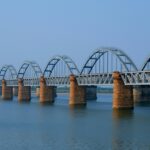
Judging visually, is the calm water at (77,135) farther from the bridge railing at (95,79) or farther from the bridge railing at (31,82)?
the bridge railing at (31,82)

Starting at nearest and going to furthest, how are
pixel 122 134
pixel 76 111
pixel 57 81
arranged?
pixel 122 134, pixel 76 111, pixel 57 81

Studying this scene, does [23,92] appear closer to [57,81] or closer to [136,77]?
[57,81]

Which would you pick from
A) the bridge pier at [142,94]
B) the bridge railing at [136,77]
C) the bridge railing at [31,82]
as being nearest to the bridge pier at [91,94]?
the bridge railing at [31,82]

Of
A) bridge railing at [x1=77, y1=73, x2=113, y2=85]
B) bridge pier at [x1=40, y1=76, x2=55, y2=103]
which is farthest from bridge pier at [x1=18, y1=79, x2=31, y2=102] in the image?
bridge railing at [x1=77, y1=73, x2=113, y2=85]

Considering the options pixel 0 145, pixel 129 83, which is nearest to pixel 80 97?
pixel 129 83

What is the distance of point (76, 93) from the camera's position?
107562 millimetres

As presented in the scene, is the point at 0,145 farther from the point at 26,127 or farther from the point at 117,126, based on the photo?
the point at 117,126

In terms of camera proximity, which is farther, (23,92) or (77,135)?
(23,92)

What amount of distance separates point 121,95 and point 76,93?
22018 mm

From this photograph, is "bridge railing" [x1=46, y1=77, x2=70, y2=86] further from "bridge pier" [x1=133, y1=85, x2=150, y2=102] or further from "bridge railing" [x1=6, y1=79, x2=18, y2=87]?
"bridge railing" [x1=6, y1=79, x2=18, y2=87]

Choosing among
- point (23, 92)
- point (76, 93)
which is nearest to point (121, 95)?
point (76, 93)

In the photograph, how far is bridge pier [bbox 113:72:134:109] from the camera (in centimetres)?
8700

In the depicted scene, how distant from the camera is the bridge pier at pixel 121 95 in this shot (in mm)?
87000

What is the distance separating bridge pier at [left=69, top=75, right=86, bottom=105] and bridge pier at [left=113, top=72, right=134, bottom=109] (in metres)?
20.0
